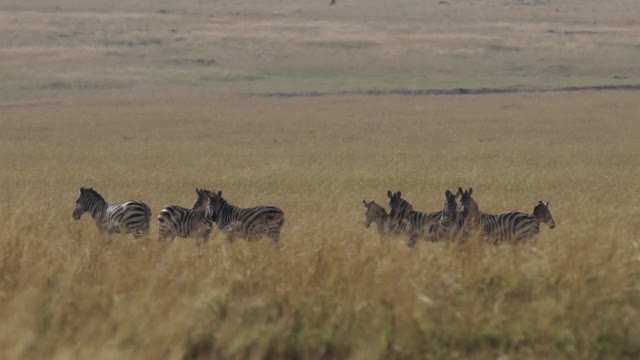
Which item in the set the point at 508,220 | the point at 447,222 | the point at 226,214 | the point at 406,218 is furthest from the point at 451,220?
the point at 226,214

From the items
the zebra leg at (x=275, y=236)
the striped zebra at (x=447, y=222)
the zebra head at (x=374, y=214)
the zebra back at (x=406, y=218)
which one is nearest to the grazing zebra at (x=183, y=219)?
the zebra leg at (x=275, y=236)

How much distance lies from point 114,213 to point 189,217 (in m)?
0.90

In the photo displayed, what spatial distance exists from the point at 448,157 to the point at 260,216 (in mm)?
22558

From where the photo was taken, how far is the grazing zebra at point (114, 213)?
14.6 meters

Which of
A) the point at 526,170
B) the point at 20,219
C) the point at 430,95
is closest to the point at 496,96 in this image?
the point at 430,95

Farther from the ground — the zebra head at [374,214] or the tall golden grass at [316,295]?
the zebra head at [374,214]

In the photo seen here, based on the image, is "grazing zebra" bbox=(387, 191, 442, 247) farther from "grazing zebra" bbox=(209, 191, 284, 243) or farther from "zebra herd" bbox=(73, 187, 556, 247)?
"grazing zebra" bbox=(209, 191, 284, 243)

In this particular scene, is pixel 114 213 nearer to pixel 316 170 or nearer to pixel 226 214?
pixel 226 214

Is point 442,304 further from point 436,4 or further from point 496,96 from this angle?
point 436,4

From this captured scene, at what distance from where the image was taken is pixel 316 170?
32344 millimetres

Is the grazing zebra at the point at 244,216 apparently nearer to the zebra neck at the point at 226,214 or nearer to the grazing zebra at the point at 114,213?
the zebra neck at the point at 226,214

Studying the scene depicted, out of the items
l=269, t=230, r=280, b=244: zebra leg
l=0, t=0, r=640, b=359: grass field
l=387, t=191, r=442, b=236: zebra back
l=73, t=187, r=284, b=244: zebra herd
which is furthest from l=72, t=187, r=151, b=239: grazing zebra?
l=387, t=191, r=442, b=236: zebra back

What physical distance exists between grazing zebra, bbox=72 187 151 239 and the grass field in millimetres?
1409

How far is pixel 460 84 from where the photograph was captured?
199ft
